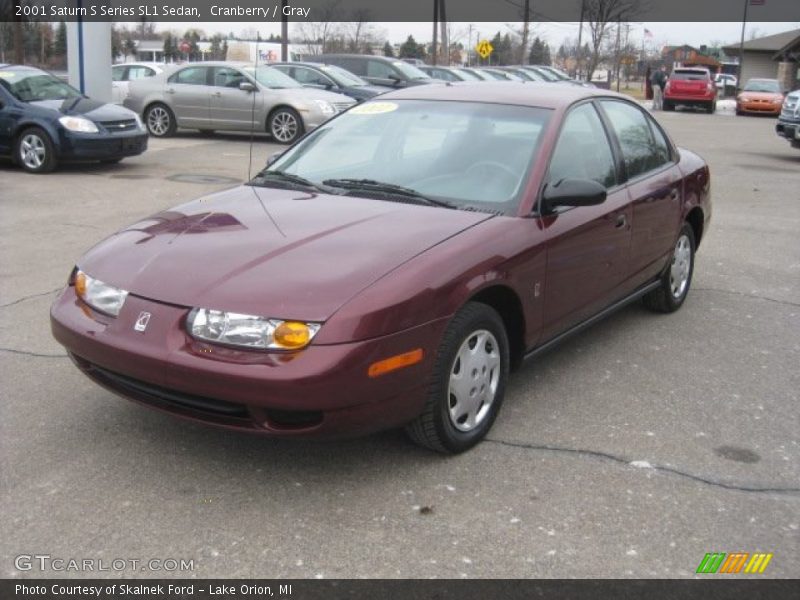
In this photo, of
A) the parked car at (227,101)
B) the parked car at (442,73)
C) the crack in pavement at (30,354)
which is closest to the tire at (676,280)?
the crack in pavement at (30,354)

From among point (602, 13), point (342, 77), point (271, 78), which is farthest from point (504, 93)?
point (602, 13)

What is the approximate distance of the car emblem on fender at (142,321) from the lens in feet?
10.6

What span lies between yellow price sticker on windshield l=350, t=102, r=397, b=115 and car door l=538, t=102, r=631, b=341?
101 cm

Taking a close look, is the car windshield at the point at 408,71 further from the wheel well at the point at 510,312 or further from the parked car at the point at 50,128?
the wheel well at the point at 510,312

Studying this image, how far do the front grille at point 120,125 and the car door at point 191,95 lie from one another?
4.45 meters

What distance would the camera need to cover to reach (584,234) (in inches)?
171

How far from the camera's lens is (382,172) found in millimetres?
4391

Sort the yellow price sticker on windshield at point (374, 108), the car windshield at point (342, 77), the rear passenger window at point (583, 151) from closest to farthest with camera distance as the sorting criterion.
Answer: the rear passenger window at point (583, 151), the yellow price sticker on windshield at point (374, 108), the car windshield at point (342, 77)

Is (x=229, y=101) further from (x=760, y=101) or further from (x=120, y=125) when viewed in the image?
(x=760, y=101)

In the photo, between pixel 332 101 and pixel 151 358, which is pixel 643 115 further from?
pixel 332 101

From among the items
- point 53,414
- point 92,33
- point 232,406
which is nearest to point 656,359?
point 232,406

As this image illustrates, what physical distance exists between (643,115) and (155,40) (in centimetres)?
7584

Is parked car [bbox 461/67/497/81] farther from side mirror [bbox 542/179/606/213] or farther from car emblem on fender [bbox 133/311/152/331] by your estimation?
car emblem on fender [bbox 133/311/152/331]
